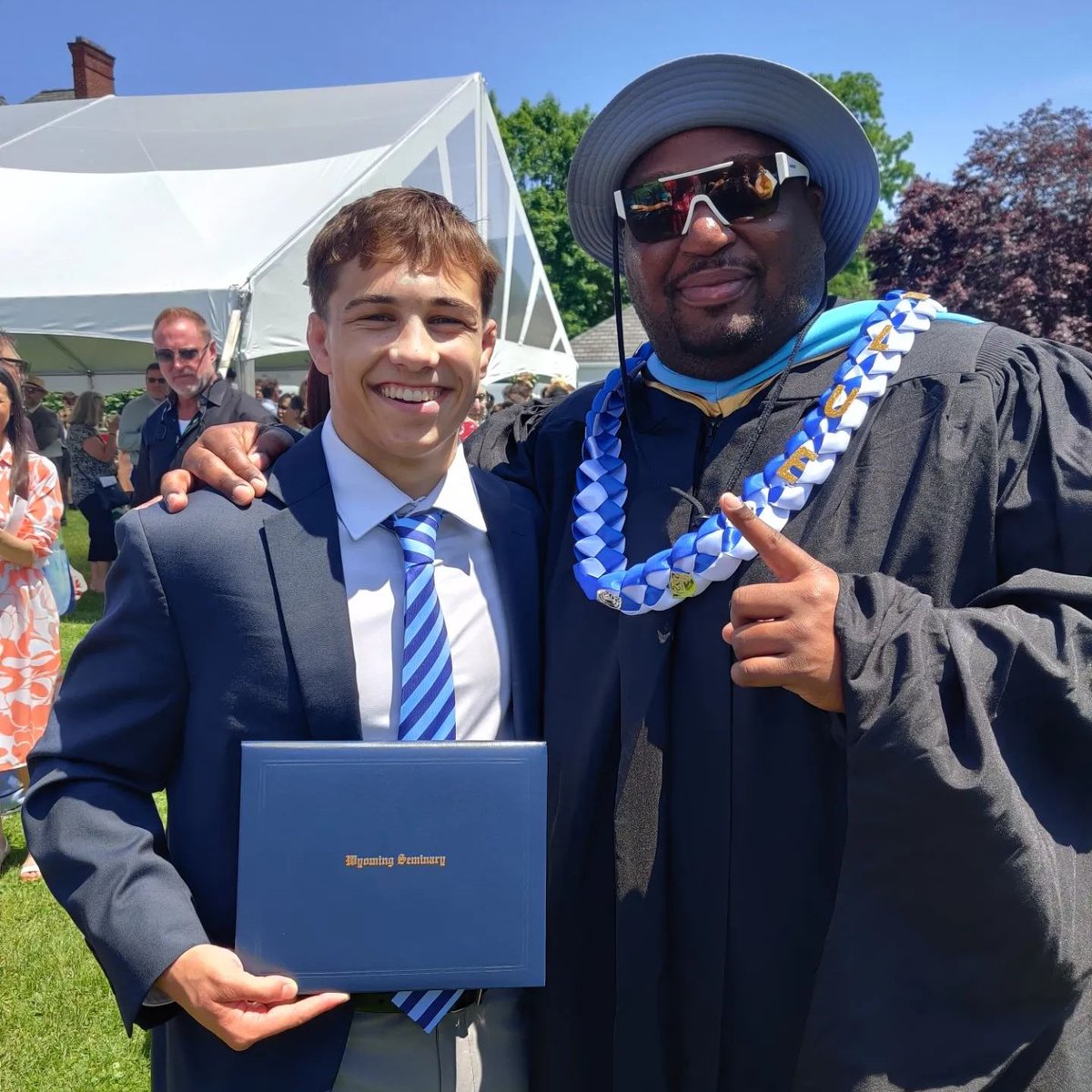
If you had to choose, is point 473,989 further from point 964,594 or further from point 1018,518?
point 1018,518

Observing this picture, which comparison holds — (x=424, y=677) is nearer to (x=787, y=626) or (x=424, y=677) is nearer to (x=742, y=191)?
(x=787, y=626)

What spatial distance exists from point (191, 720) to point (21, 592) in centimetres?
351

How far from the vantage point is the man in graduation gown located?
1.56 metres

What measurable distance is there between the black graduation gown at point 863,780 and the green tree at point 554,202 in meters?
35.6

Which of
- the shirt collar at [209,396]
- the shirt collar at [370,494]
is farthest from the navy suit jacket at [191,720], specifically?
the shirt collar at [209,396]

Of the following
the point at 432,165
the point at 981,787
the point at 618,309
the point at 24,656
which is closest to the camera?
the point at 981,787

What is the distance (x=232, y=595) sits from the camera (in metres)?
1.69

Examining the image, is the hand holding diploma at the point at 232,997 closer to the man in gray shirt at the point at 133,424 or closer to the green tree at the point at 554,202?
the man in gray shirt at the point at 133,424

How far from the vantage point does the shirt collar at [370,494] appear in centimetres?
184

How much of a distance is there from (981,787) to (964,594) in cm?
40

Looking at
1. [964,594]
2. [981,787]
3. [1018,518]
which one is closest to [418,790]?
[981,787]

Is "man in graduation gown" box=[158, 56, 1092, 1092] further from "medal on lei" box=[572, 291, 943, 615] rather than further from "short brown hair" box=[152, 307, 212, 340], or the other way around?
"short brown hair" box=[152, 307, 212, 340]

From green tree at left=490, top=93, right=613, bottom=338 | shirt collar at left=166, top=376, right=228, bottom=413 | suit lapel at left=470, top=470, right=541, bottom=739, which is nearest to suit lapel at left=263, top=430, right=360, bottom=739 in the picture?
suit lapel at left=470, top=470, right=541, bottom=739

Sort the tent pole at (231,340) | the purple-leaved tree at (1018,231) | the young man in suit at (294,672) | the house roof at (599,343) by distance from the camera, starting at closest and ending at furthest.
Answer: the young man in suit at (294,672), the tent pole at (231,340), the purple-leaved tree at (1018,231), the house roof at (599,343)
